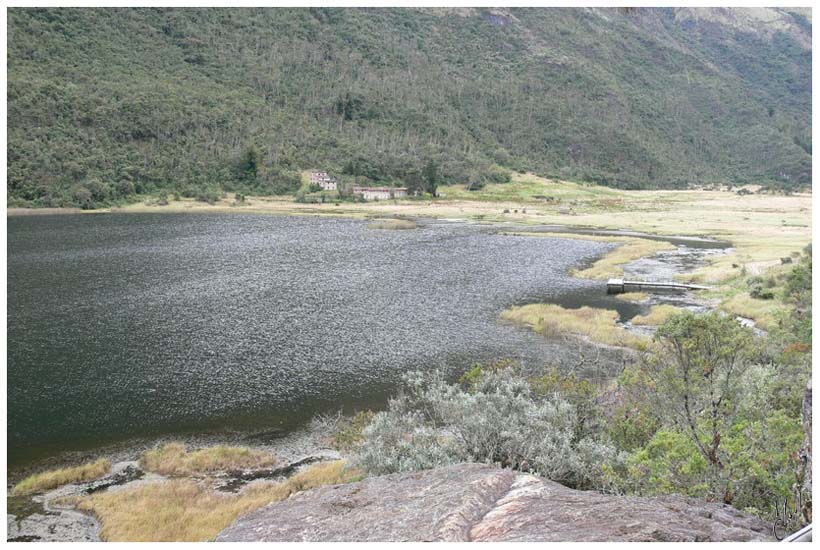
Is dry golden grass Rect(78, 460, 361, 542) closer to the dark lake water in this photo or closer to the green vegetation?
the green vegetation

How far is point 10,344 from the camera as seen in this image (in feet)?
122

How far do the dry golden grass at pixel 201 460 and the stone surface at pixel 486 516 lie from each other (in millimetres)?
12728

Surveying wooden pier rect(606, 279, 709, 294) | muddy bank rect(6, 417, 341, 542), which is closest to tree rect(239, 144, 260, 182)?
wooden pier rect(606, 279, 709, 294)

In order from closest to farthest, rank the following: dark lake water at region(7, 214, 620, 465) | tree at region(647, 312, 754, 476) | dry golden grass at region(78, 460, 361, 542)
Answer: tree at region(647, 312, 754, 476) → dry golden grass at region(78, 460, 361, 542) → dark lake water at region(7, 214, 620, 465)

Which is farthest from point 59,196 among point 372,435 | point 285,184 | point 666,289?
point 372,435

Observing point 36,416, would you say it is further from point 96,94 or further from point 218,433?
point 96,94

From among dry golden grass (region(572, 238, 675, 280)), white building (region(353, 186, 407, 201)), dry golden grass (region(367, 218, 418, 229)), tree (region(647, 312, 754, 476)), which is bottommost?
dry golden grass (region(572, 238, 675, 280))

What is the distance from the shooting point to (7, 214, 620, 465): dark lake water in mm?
28781

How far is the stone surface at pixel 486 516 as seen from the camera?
337 inches

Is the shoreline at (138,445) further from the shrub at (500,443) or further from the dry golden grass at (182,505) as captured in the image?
the shrub at (500,443)

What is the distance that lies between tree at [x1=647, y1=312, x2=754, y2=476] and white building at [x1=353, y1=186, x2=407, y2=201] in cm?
13203

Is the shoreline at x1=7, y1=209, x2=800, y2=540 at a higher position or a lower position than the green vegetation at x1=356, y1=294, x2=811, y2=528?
lower

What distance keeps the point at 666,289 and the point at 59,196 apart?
108821 millimetres

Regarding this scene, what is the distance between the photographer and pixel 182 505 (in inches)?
810
